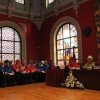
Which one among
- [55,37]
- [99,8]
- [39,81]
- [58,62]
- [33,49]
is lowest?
[39,81]

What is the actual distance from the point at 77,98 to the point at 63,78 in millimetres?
2249

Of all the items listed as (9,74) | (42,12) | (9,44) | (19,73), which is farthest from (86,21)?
(9,44)

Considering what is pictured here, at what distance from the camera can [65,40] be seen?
9.48 meters

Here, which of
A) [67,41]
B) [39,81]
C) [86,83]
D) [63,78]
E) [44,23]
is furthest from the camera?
[44,23]

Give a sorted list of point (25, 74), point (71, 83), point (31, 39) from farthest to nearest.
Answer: point (31, 39)
point (25, 74)
point (71, 83)

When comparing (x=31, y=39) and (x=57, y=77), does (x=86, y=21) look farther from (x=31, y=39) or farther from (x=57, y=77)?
(x=31, y=39)

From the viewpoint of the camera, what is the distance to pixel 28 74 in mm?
7758

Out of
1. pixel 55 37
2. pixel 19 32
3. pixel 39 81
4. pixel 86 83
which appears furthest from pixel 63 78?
pixel 19 32

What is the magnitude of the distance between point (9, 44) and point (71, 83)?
548 centimetres

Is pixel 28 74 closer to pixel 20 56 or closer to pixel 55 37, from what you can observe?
pixel 20 56

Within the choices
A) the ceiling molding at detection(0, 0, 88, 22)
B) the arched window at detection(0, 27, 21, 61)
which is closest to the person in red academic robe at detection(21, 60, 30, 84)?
the arched window at detection(0, 27, 21, 61)

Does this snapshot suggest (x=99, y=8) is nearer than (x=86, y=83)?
No

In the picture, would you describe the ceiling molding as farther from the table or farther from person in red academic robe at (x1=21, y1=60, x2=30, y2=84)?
the table

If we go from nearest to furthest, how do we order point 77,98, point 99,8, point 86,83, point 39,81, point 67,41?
1. point 77,98
2. point 86,83
3. point 99,8
4. point 39,81
5. point 67,41
